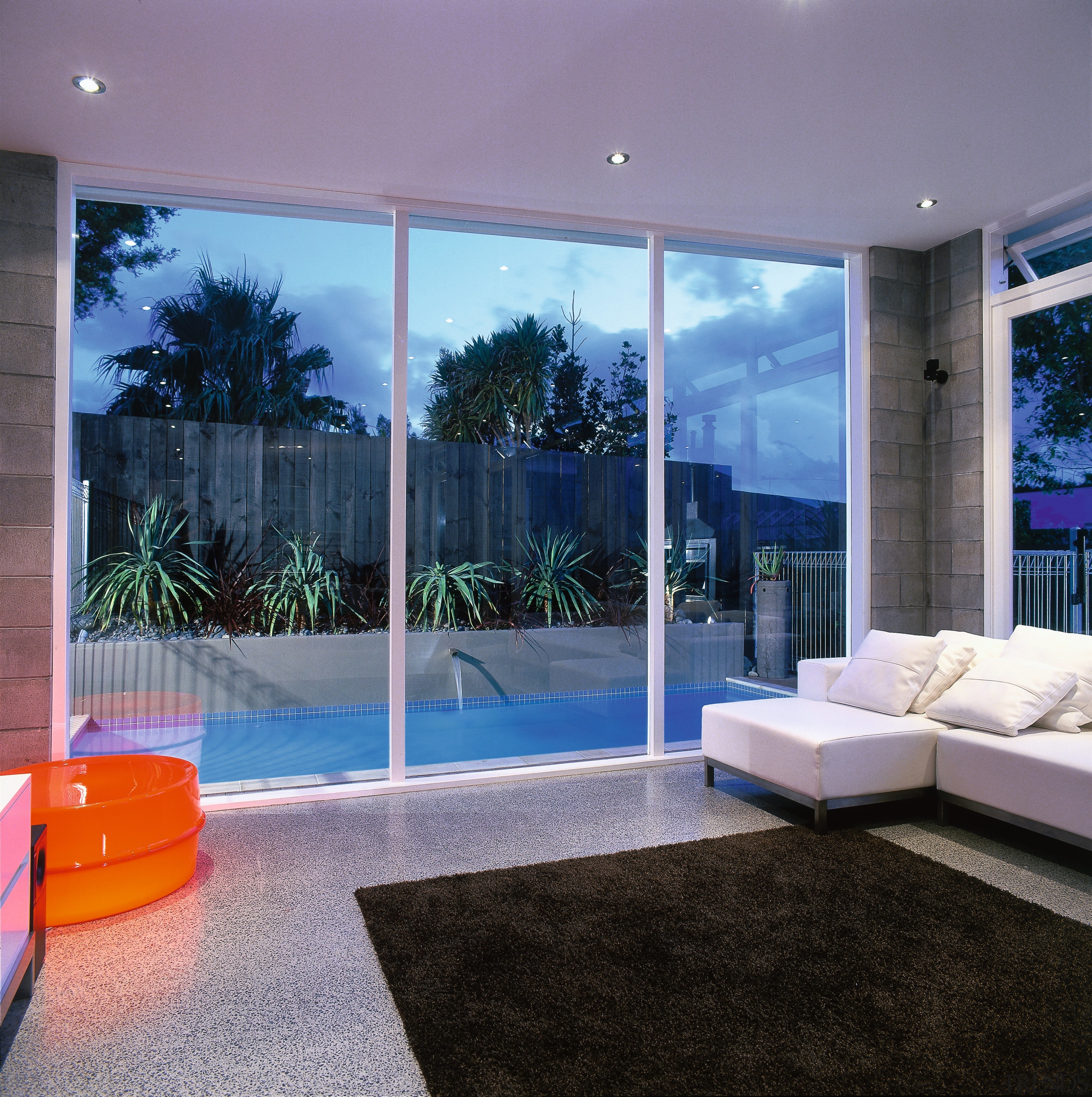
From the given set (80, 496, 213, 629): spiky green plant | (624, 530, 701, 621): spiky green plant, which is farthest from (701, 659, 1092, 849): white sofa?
(80, 496, 213, 629): spiky green plant

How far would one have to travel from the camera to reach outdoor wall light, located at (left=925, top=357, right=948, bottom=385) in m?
5.26

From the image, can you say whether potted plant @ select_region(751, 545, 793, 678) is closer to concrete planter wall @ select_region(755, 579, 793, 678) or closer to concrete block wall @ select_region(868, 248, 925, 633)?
concrete planter wall @ select_region(755, 579, 793, 678)

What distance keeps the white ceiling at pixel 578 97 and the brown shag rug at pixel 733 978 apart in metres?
3.12

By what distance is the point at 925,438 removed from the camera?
215 inches

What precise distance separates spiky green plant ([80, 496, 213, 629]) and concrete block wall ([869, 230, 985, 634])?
408 centimetres

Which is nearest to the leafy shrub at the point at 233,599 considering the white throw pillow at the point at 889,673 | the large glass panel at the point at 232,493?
the large glass panel at the point at 232,493

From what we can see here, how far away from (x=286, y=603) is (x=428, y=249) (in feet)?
6.91

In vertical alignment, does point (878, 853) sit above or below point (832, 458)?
below

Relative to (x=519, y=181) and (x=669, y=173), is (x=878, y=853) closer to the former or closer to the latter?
(x=669, y=173)

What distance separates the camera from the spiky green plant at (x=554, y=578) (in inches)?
188

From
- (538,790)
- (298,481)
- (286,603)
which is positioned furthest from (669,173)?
(538,790)

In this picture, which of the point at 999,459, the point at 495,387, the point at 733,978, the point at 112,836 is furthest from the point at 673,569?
the point at 112,836

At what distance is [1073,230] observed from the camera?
15.0 ft

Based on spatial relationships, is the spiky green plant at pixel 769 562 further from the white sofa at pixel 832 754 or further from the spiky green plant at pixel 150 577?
the spiky green plant at pixel 150 577
